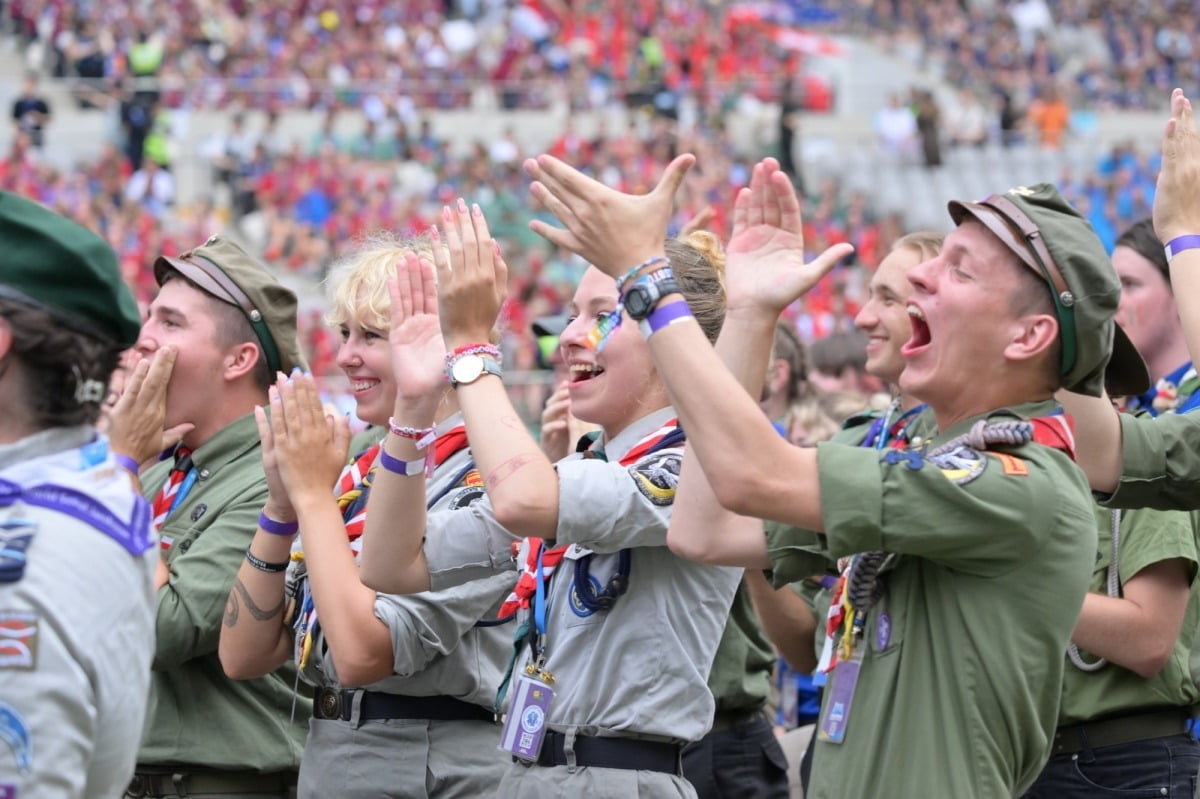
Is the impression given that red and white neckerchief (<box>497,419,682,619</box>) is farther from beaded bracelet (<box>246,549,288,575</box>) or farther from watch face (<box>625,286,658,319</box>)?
watch face (<box>625,286,658,319</box>)

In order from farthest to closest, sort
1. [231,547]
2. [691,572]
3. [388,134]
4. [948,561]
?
[388,134], [231,547], [691,572], [948,561]

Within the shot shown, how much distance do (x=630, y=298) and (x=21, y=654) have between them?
1.16 m

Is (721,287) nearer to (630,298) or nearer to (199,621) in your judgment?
(630,298)

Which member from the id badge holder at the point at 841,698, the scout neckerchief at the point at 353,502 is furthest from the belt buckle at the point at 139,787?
the id badge holder at the point at 841,698

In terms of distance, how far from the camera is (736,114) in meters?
27.9

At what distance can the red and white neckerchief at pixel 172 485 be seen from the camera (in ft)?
14.7

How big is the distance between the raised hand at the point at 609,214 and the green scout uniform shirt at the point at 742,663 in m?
2.00

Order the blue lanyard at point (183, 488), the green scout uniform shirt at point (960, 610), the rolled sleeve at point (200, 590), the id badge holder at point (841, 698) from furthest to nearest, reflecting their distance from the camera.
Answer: the blue lanyard at point (183, 488)
the rolled sleeve at point (200, 590)
the id badge holder at point (841, 698)
the green scout uniform shirt at point (960, 610)

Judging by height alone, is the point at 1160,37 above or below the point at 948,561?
above

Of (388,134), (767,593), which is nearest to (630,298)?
(767,593)

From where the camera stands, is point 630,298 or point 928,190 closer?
point 630,298

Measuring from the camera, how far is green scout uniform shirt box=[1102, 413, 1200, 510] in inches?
139

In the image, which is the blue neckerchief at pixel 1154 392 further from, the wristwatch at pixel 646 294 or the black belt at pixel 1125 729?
the wristwatch at pixel 646 294

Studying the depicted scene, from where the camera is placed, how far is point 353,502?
13.9 ft
